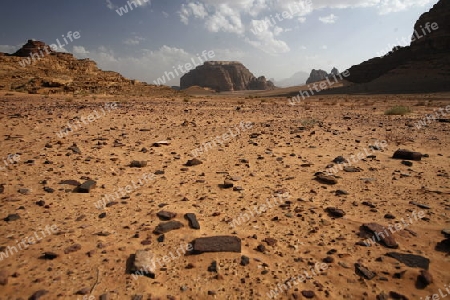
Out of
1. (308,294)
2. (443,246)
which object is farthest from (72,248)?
(443,246)

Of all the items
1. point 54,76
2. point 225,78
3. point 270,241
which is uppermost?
point 225,78

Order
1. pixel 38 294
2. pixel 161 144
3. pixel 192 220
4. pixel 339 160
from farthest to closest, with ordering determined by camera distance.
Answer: pixel 161 144
pixel 339 160
pixel 192 220
pixel 38 294

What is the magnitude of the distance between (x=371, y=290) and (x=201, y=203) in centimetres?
236

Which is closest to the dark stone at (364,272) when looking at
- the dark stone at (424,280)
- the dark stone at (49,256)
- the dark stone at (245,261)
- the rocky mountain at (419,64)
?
the dark stone at (424,280)

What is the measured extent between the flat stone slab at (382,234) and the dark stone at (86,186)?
408cm

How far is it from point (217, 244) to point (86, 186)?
8.42 ft

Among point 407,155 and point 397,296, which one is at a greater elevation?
point 407,155

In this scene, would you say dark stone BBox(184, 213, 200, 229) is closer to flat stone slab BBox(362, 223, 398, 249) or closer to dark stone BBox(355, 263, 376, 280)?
dark stone BBox(355, 263, 376, 280)

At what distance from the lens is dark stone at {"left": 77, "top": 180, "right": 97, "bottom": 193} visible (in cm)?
412

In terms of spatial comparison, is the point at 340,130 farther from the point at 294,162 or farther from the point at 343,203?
the point at 343,203

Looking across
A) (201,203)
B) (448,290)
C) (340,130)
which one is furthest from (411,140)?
(201,203)

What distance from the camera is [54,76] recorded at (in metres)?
34.5

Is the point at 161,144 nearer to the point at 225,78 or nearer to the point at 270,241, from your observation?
the point at 270,241

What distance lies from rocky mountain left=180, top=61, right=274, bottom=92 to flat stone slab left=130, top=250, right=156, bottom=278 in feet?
561
